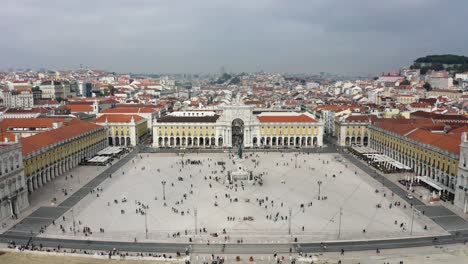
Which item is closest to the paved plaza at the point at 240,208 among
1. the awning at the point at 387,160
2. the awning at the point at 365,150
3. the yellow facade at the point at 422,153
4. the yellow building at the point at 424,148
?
the awning at the point at 387,160

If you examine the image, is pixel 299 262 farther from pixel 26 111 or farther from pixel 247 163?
pixel 26 111

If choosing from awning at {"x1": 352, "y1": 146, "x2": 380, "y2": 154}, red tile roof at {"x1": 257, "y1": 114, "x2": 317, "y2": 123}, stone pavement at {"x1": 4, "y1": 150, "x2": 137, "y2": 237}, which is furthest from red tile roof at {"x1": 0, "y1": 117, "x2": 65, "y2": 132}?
awning at {"x1": 352, "y1": 146, "x2": 380, "y2": 154}

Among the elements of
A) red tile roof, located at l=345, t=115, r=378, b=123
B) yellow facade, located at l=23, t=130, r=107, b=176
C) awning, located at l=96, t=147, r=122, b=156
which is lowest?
awning, located at l=96, t=147, r=122, b=156

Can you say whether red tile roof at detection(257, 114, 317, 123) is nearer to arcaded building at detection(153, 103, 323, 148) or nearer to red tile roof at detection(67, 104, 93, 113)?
arcaded building at detection(153, 103, 323, 148)

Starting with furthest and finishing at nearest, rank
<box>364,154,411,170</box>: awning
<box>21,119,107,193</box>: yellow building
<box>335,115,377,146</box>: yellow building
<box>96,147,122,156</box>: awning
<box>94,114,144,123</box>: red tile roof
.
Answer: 1. <box>94,114,144,123</box>: red tile roof
2. <box>335,115,377,146</box>: yellow building
3. <box>96,147,122,156</box>: awning
4. <box>364,154,411,170</box>: awning
5. <box>21,119,107,193</box>: yellow building

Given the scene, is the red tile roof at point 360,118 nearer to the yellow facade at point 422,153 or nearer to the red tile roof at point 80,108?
the yellow facade at point 422,153

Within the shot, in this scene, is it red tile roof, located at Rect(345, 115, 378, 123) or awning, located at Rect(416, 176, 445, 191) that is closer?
awning, located at Rect(416, 176, 445, 191)

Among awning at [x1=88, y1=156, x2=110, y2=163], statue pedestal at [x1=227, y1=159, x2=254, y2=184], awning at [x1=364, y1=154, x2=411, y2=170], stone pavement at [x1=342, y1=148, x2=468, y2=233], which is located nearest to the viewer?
stone pavement at [x1=342, y1=148, x2=468, y2=233]

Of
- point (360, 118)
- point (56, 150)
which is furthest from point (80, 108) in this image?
point (360, 118)
